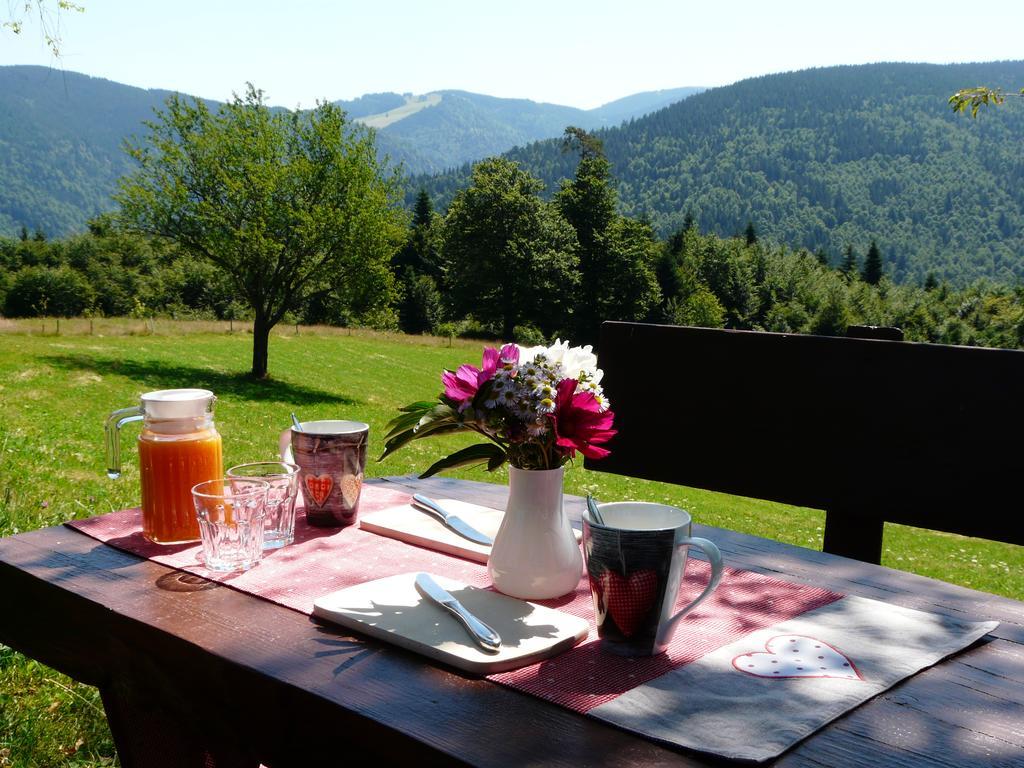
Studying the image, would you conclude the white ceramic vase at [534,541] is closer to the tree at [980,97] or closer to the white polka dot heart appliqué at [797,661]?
the white polka dot heart appliqué at [797,661]

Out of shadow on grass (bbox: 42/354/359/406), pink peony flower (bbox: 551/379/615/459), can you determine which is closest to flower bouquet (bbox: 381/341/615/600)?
pink peony flower (bbox: 551/379/615/459)

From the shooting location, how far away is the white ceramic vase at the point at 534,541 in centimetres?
120

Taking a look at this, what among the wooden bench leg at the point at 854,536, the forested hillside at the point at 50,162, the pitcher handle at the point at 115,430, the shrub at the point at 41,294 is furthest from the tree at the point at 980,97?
the forested hillside at the point at 50,162

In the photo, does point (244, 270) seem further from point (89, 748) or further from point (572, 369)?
point (572, 369)

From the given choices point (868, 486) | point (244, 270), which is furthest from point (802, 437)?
point (244, 270)

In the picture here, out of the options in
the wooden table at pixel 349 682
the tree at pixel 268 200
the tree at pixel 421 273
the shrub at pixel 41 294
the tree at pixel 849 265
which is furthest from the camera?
the tree at pixel 849 265

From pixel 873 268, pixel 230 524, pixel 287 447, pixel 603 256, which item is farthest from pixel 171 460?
pixel 873 268

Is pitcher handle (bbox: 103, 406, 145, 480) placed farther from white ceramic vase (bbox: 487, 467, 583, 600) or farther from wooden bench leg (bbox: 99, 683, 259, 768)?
white ceramic vase (bbox: 487, 467, 583, 600)

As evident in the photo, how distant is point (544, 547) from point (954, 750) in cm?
55

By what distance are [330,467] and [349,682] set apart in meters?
0.65

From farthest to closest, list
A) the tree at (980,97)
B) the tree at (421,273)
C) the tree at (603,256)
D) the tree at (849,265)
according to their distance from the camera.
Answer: the tree at (849,265) → the tree at (421,273) → the tree at (603,256) → the tree at (980,97)

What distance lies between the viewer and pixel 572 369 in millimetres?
1182

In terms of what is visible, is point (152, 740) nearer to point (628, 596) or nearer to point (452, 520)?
point (452, 520)

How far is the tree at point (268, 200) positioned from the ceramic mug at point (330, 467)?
16.4 metres
